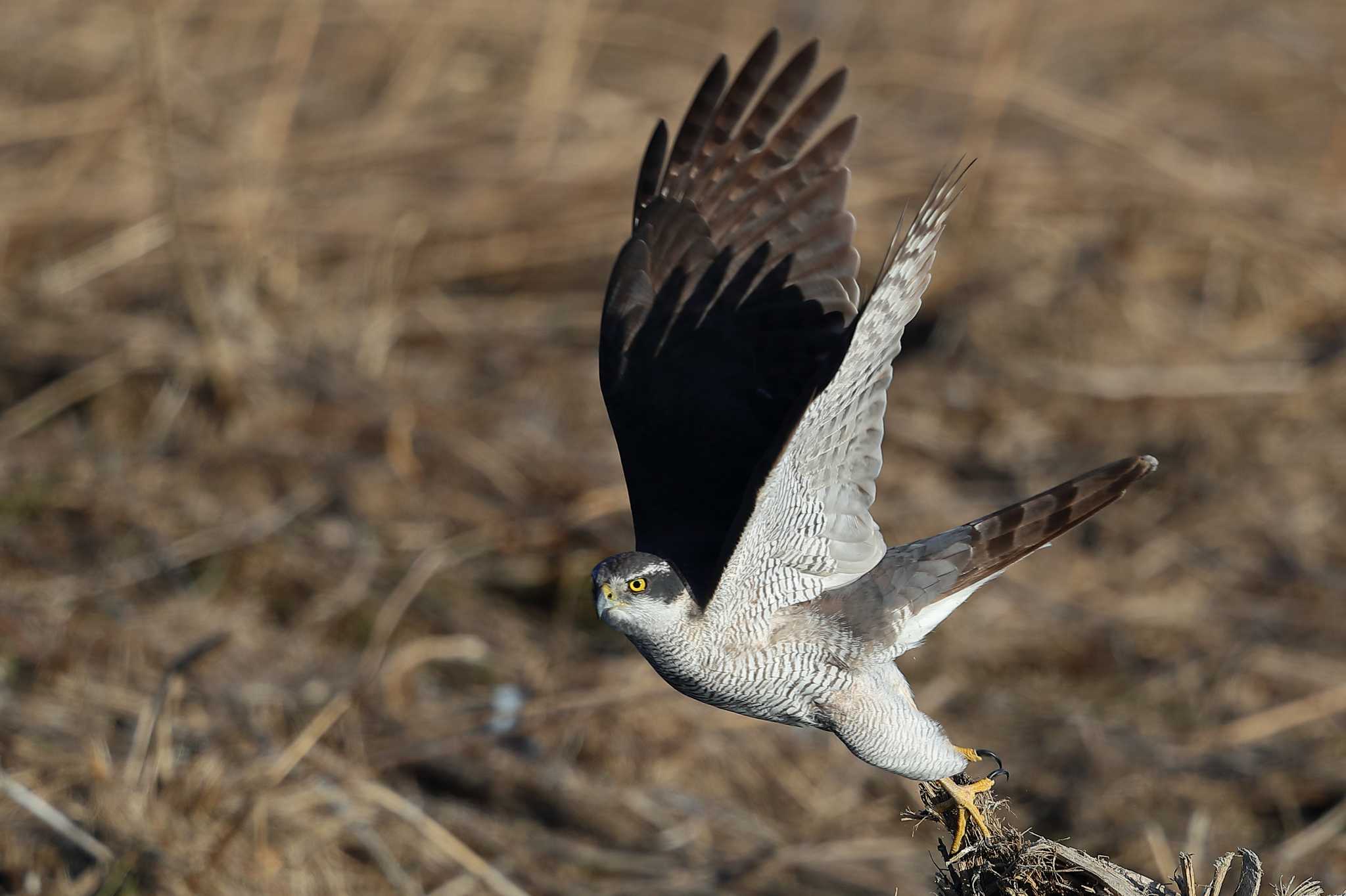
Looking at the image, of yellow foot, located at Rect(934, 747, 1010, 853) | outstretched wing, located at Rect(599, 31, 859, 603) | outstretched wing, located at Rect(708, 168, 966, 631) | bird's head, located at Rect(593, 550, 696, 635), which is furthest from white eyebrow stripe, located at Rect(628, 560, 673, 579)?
yellow foot, located at Rect(934, 747, 1010, 853)

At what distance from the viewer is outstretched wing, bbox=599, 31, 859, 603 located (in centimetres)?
376

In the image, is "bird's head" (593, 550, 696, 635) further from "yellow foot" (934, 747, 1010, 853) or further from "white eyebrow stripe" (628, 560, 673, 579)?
"yellow foot" (934, 747, 1010, 853)

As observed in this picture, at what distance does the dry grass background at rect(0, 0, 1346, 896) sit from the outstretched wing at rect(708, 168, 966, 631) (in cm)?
182

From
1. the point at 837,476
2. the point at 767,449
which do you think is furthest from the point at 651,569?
the point at 837,476

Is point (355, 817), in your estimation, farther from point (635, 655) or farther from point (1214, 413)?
point (1214, 413)

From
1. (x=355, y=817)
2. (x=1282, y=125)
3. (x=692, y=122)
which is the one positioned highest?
(x=692, y=122)

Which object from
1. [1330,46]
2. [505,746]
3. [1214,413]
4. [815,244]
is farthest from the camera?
[1330,46]

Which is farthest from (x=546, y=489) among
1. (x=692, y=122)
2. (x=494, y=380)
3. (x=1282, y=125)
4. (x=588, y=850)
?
(x=1282, y=125)

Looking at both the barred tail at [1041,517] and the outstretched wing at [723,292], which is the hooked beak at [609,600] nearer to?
the outstretched wing at [723,292]

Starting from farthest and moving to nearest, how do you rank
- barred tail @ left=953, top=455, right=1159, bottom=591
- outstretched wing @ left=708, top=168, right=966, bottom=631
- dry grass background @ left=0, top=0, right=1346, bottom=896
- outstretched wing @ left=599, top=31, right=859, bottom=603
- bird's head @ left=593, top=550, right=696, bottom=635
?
dry grass background @ left=0, top=0, right=1346, bottom=896 < outstretched wing @ left=599, top=31, right=859, bottom=603 < barred tail @ left=953, top=455, right=1159, bottom=591 < bird's head @ left=593, top=550, right=696, bottom=635 < outstretched wing @ left=708, top=168, right=966, bottom=631

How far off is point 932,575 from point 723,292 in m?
1.01

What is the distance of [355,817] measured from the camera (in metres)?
4.82

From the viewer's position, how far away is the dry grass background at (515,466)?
5348mm

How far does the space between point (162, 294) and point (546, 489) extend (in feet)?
8.81
